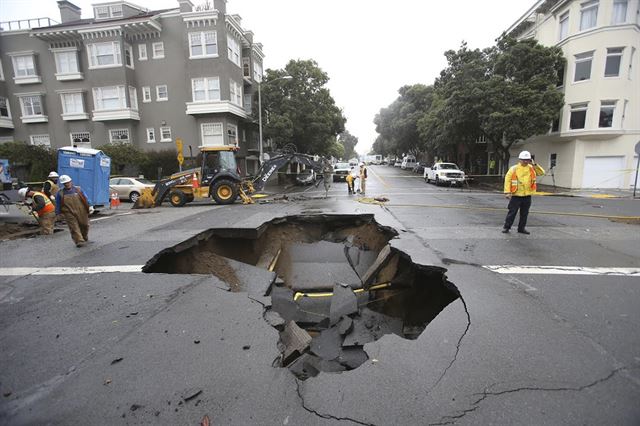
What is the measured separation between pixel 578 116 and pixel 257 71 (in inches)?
1032

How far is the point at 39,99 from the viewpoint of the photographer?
25891 mm

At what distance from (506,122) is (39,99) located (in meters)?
35.0

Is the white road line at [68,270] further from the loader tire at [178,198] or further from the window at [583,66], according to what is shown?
the window at [583,66]

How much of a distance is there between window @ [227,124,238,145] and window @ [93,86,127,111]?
7807 millimetres

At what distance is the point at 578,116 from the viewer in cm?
1995

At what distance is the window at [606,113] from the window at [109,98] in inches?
1262

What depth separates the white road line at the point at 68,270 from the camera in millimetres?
5223

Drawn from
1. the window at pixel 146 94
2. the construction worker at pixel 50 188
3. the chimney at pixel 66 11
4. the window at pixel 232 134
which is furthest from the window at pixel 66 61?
the construction worker at pixel 50 188

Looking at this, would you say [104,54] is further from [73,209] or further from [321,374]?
[321,374]

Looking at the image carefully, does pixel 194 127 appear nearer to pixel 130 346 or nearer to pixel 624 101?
pixel 130 346

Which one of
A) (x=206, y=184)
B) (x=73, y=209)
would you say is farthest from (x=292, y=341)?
(x=206, y=184)

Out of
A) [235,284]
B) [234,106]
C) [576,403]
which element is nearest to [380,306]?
[235,284]

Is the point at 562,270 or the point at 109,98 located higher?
the point at 109,98

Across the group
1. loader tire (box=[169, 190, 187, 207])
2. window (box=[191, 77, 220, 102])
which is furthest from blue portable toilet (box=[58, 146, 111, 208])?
window (box=[191, 77, 220, 102])
